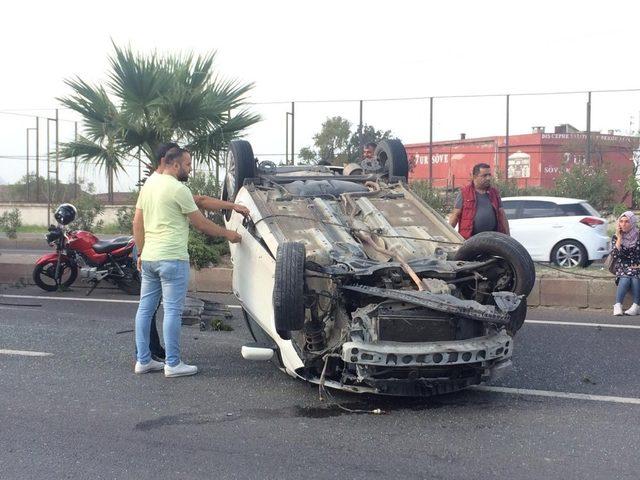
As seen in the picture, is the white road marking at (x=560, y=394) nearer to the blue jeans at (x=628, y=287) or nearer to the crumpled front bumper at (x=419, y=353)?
the crumpled front bumper at (x=419, y=353)

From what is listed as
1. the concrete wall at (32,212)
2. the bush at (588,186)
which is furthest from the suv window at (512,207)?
the concrete wall at (32,212)

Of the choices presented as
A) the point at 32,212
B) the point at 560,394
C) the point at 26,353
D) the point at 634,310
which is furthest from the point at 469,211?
the point at 32,212

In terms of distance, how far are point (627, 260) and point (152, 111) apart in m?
7.76

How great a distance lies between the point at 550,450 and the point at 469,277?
5.19 feet

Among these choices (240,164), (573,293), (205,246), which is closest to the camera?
(240,164)

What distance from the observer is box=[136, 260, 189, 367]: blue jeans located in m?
6.22

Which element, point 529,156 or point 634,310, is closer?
point 634,310

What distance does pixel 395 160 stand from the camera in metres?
8.16

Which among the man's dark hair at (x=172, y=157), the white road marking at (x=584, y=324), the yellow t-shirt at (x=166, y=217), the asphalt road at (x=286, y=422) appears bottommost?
the asphalt road at (x=286, y=422)

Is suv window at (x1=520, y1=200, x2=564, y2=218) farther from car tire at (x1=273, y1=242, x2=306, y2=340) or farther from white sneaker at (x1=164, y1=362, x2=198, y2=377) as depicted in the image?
car tire at (x1=273, y1=242, x2=306, y2=340)

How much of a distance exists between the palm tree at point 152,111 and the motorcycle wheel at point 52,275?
2.16 meters

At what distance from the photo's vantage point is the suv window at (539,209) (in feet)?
46.5

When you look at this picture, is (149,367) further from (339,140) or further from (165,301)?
(339,140)

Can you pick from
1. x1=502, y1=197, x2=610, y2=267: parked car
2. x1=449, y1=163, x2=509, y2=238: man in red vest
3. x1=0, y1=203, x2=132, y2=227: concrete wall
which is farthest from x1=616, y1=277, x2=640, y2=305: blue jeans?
x1=0, y1=203, x2=132, y2=227: concrete wall
